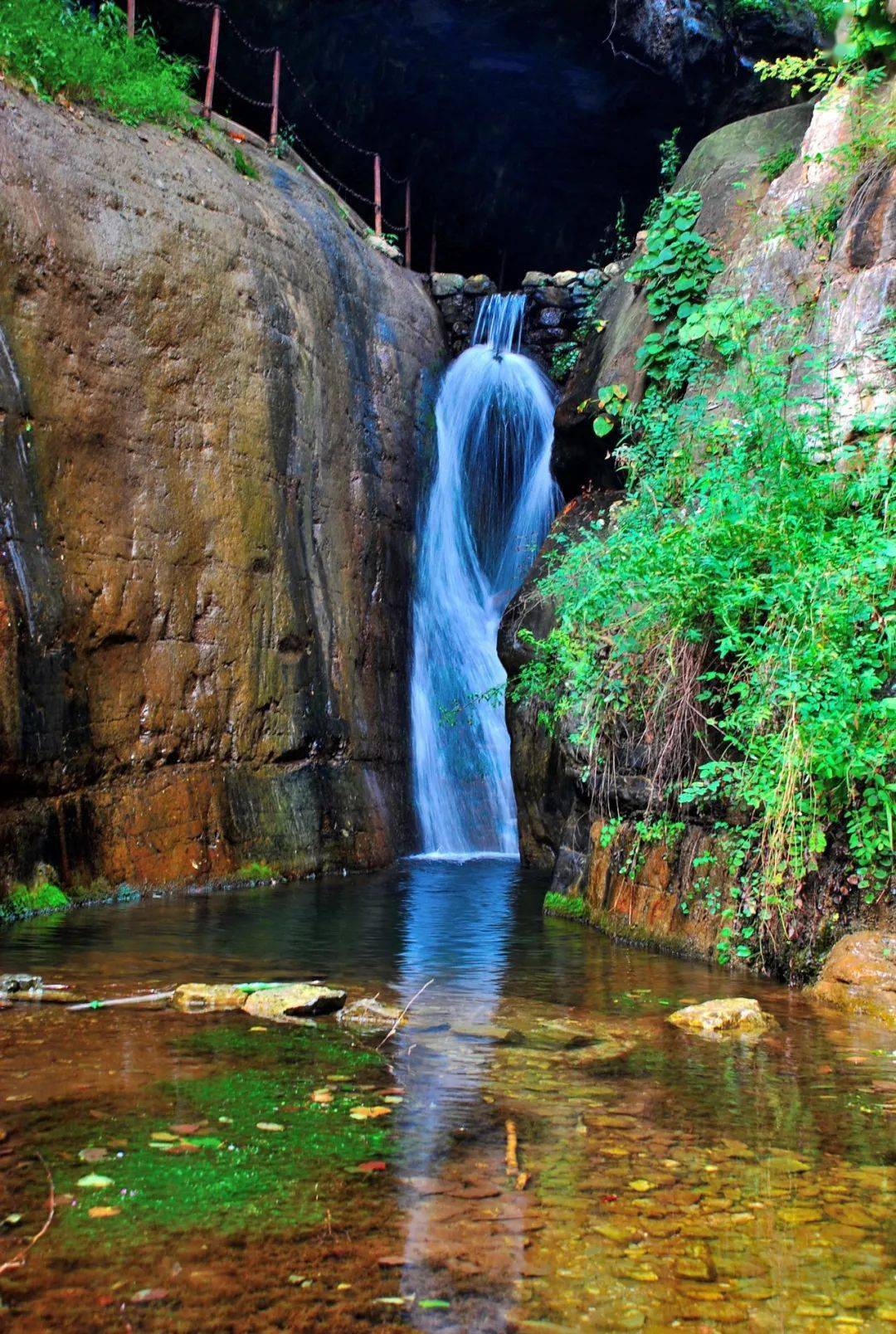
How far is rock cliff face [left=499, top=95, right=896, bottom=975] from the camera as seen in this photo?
6223mm

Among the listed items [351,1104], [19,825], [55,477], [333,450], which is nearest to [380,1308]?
[351,1104]

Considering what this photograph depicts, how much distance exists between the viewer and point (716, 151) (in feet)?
37.6

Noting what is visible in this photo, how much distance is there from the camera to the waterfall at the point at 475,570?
12781 mm

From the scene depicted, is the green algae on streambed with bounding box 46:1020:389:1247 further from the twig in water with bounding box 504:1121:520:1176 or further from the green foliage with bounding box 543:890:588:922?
the green foliage with bounding box 543:890:588:922

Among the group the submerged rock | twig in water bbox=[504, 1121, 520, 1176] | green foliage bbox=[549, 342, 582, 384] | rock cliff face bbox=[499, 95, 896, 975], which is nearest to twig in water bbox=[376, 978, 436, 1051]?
the submerged rock

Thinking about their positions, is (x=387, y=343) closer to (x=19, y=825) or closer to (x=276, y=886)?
(x=276, y=886)

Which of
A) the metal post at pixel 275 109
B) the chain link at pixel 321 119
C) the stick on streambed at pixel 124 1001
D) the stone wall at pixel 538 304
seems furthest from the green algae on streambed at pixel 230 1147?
the chain link at pixel 321 119

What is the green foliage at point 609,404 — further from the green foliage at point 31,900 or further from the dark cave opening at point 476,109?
the green foliage at point 31,900

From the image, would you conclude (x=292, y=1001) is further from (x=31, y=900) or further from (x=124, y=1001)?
(x=31, y=900)

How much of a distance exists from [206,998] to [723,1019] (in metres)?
2.12

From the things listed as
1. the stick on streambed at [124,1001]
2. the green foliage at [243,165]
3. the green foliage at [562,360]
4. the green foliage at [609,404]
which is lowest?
the stick on streambed at [124,1001]

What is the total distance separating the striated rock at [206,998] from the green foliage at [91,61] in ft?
26.1

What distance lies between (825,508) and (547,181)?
50.2 feet

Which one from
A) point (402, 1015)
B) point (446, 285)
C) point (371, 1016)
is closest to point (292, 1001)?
point (371, 1016)
